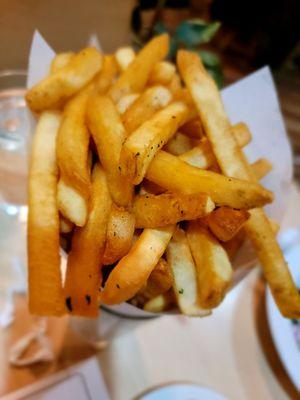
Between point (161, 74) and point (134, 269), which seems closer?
point (134, 269)

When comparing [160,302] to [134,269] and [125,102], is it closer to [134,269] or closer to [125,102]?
[134,269]

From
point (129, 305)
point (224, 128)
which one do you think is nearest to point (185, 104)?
point (224, 128)

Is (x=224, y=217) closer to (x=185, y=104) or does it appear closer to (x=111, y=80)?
(x=185, y=104)

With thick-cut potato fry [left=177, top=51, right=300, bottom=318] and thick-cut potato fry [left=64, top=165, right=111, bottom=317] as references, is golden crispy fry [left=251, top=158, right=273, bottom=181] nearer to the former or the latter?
thick-cut potato fry [left=177, top=51, right=300, bottom=318]

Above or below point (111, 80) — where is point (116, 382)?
below

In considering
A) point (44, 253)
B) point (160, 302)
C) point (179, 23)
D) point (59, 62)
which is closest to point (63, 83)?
point (59, 62)
